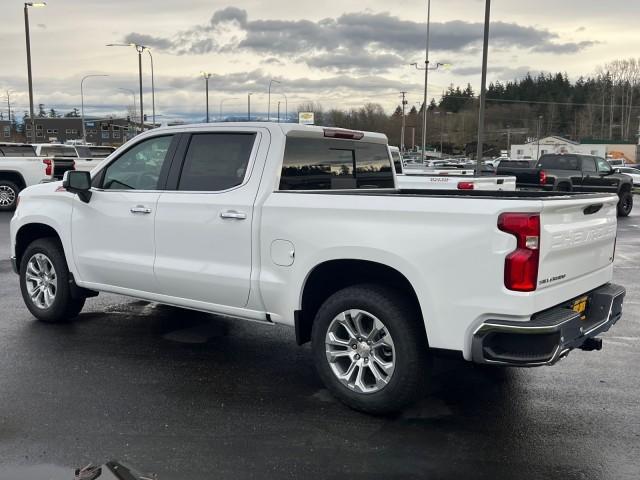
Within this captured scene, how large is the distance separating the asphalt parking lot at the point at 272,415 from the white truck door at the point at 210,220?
726 mm

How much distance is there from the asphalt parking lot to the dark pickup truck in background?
13.0 meters

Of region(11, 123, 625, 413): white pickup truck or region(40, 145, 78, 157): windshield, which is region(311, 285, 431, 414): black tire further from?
region(40, 145, 78, 157): windshield

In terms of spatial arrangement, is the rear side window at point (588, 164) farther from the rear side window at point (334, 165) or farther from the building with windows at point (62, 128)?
the building with windows at point (62, 128)

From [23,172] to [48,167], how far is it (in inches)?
29.1

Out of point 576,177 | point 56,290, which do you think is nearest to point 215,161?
point 56,290

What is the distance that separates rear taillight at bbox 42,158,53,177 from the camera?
669 inches

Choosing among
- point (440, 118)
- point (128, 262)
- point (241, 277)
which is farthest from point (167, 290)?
point (440, 118)

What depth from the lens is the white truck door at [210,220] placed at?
187 inches

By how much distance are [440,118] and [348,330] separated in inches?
4883

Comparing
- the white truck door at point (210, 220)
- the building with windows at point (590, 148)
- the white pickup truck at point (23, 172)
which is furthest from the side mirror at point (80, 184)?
the building with windows at point (590, 148)

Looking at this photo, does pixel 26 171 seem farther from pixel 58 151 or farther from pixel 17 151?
pixel 58 151

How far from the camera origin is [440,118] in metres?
124

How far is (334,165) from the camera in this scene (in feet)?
17.8

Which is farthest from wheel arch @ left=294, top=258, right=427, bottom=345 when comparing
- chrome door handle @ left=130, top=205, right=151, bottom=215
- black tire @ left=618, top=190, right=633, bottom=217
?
black tire @ left=618, top=190, right=633, bottom=217
